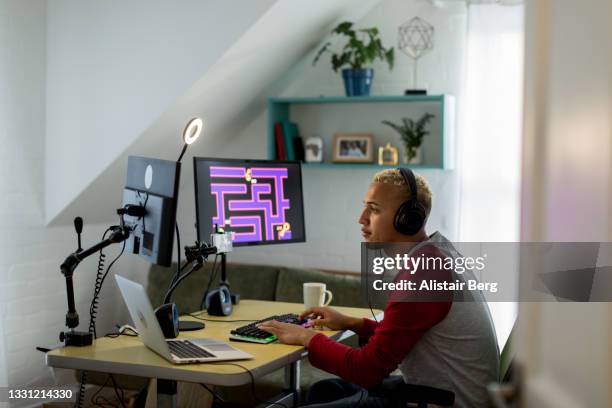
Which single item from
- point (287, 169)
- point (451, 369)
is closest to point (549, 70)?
point (451, 369)

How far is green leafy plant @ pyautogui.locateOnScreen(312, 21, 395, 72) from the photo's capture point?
4047 mm

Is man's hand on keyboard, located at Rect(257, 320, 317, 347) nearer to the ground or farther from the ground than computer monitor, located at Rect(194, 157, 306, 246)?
nearer to the ground

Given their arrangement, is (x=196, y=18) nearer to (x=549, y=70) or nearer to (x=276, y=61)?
(x=276, y=61)

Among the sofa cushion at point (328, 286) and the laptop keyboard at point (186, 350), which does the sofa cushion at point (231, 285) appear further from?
the laptop keyboard at point (186, 350)

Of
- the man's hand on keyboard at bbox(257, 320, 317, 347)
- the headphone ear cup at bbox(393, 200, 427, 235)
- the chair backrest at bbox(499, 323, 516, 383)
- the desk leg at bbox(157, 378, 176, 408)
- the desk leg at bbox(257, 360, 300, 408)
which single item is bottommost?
the desk leg at bbox(257, 360, 300, 408)

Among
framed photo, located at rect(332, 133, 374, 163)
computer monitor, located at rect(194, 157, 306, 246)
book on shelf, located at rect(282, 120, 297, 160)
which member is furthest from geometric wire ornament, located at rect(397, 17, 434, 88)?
computer monitor, located at rect(194, 157, 306, 246)

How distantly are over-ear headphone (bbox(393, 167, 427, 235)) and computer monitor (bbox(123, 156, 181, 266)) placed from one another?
0.67 meters

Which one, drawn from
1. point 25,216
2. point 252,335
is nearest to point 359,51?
point 25,216

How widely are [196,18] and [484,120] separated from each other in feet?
4.89

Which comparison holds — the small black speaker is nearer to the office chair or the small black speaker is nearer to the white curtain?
the office chair

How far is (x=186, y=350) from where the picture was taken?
91.1 inches

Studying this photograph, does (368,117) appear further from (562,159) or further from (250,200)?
(562,159)

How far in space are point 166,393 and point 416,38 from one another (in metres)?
2.50

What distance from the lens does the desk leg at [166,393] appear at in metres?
2.26
